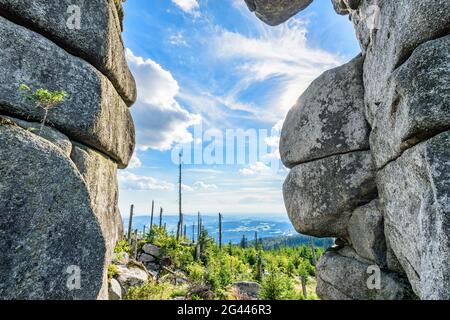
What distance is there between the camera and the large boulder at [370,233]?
7664 millimetres

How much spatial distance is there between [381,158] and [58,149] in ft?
24.0

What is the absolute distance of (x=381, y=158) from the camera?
23.6ft

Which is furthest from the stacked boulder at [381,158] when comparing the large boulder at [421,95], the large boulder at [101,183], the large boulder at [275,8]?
the large boulder at [101,183]

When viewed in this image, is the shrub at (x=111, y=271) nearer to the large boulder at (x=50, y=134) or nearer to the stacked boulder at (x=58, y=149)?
the stacked boulder at (x=58, y=149)

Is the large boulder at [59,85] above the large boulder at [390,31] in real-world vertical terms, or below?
below

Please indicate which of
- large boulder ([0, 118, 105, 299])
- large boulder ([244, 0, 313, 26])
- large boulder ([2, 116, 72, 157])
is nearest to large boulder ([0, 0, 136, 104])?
large boulder ([2, 116, 72, 157])

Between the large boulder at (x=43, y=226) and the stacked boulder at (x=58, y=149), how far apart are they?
12mm

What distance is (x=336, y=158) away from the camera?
881cm

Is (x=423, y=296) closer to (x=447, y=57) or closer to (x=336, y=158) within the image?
(x=447, y=57)

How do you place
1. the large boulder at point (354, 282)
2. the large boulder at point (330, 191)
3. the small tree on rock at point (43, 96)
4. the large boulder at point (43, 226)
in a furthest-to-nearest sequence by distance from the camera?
the large boulder at point (330, 191), the large boulder at point (354, 282), the small tree on rock at point (43, 96), the large boulder at point (43, 226)

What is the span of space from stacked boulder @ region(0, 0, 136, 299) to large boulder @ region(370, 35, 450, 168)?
19.6 ft

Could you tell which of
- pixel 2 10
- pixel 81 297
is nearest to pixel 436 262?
pixel 81 297

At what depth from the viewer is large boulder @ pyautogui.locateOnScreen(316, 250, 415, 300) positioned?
6984 mm

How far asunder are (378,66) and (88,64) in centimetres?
713
